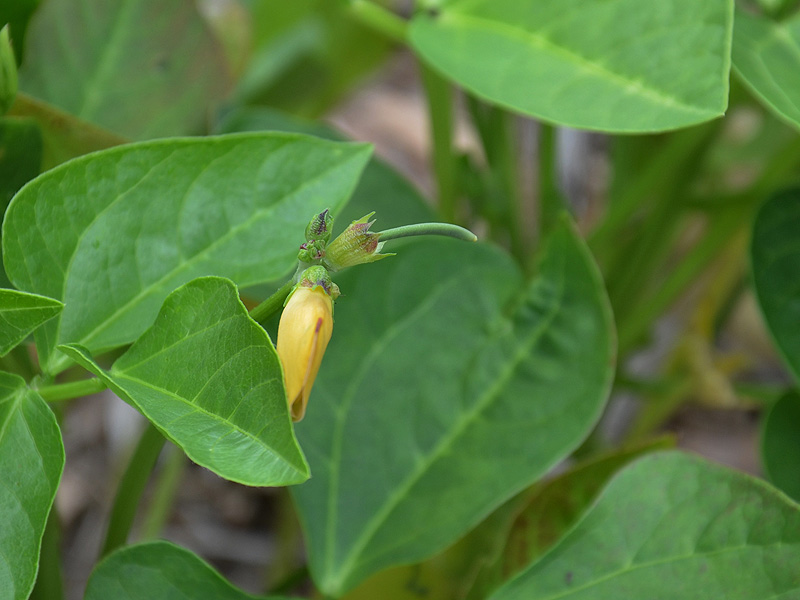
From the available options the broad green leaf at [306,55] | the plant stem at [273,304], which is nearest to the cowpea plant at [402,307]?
the plant stem at [273,304]

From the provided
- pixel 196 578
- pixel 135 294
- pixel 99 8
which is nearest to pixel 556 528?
pixel 196 578

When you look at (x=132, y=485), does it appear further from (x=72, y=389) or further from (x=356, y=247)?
(x=356, y=247)

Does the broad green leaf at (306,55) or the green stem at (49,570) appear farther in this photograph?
the broad green leaf at (306,55)

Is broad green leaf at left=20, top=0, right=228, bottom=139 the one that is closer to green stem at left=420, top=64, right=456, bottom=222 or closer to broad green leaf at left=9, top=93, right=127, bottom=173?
broad green leaf at left=9, top=93, right=127, bottom=173

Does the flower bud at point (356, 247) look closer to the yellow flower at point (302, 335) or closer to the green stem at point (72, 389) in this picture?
the yellow flower at point (302, 335)

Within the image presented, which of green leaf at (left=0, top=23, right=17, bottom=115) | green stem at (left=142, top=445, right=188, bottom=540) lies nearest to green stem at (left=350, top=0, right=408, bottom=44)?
green leaf at (left=0, top=23, right=17, bottom=115)

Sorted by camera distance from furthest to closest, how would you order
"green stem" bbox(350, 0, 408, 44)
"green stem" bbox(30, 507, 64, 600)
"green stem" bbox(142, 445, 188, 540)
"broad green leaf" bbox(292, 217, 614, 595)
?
"green stem" bbox(142, 445, 188, 540) → "green stem" bbox(350, 0, 408, 44) → "broad green leaf" bbox(292, 217, 614, 595) → "green stem" bbox(30, 507, 64, 600)
